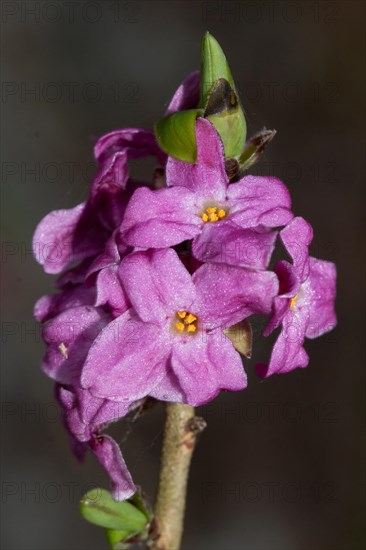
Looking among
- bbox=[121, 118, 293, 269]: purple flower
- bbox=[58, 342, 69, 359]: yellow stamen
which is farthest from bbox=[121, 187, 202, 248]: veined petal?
bbox=[58, 342, 69, 359]: yellow stamen

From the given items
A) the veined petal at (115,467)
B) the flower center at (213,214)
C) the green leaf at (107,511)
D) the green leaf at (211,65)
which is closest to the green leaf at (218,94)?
the green leaf at (211,65)

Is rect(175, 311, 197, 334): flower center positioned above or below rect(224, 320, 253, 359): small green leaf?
above

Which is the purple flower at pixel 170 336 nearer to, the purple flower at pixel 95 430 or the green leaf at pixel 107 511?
the purple flower at pixel 95 430

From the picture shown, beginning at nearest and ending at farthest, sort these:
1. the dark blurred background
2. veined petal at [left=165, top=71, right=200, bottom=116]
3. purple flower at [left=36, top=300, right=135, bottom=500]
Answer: purple flower at [left=36, top=300, right=135, bottom=500] → veined petal at [left=165, top=71, right=200, bottom=116] → the dark blurred background

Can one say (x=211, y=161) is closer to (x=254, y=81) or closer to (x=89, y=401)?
(x=89, y=401)

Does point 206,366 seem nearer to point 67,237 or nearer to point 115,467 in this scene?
point 115,467

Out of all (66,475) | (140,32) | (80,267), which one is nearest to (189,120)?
(80,267)

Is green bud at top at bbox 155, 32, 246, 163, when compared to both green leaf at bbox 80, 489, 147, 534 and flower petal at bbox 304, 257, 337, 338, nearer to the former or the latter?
flower petal at bbox 304, 257, 337, 338
